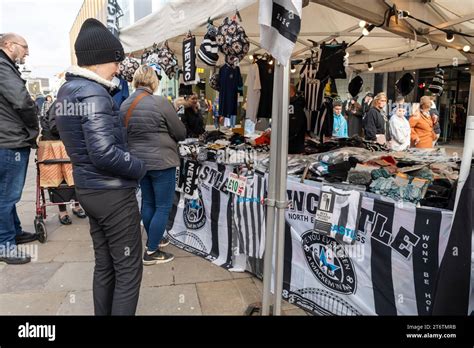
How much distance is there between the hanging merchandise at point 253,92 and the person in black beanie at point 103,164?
3.24 metres

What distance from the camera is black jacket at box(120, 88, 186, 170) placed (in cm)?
334

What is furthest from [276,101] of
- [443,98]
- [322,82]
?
[443,98]

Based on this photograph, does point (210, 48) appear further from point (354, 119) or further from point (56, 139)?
point (354, 119)

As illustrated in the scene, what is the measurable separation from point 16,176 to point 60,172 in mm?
887

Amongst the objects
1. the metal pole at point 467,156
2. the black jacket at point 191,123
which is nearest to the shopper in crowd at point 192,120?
the black jacket at point 191,123

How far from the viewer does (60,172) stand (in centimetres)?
469

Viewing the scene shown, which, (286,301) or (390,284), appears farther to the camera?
(286,301)

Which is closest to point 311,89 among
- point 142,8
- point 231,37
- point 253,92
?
point 253,92

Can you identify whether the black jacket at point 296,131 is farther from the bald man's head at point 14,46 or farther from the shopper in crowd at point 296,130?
the bald man's head at point 14,46

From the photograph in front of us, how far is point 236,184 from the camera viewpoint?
140 inches
